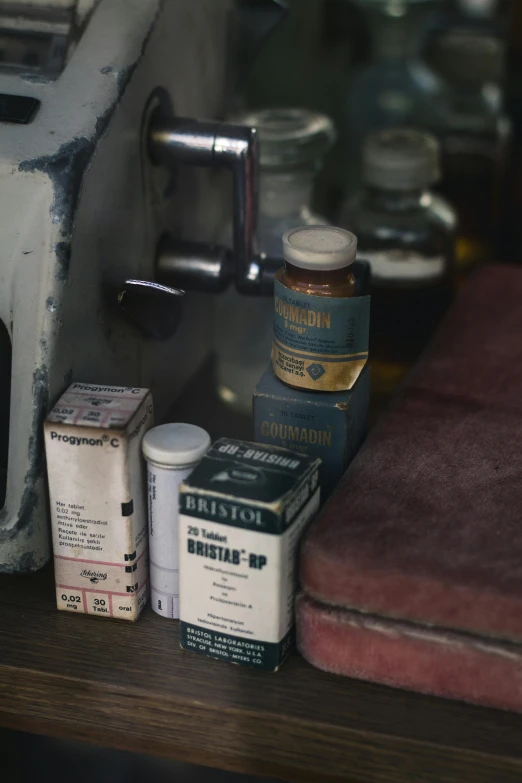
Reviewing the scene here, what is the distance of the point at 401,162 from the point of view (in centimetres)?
114

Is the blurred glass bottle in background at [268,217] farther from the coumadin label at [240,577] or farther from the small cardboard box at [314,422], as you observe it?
the coumadin label at [240,577]

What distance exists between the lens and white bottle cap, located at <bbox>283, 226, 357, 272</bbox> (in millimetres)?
801

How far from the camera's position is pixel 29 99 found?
2.76ft

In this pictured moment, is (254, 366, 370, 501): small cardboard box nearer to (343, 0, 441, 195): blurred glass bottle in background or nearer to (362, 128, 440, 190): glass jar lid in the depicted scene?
(362, 128, 440, 190): glass jar lid

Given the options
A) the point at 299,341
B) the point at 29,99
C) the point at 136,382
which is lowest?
the point at 136,382

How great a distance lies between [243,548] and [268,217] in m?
0.49

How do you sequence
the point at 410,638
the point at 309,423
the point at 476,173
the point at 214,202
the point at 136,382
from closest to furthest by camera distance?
the point at 410,638, the point at 309,423, the point at 136,382, the point at 214,202, the point at 476,173

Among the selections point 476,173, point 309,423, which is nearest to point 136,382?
point 309,423

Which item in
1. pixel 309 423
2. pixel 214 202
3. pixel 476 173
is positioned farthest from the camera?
pixel 476 173

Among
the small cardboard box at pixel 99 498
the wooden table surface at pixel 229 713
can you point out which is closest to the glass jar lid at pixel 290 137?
the small cardboard box at pixel 99 498

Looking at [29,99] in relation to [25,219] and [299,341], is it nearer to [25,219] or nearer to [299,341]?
[25,219]

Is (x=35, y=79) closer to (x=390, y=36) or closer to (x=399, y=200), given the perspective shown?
(x=399, y=200)

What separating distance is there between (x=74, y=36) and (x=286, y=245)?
301 millimetres

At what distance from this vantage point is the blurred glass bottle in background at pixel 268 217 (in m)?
1.09
